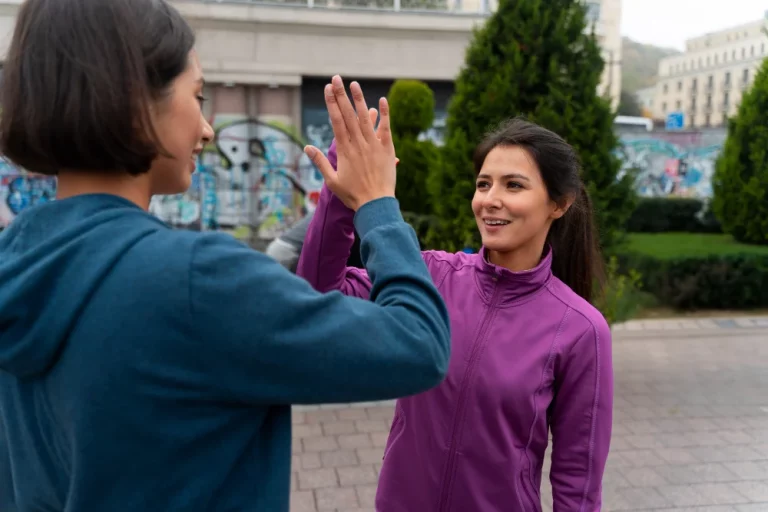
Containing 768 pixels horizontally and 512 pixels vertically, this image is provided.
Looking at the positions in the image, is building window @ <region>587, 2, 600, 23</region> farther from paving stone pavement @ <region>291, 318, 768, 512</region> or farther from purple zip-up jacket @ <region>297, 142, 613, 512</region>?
purple zip-up jacket @ <region>297, 142, 613, 512</region>

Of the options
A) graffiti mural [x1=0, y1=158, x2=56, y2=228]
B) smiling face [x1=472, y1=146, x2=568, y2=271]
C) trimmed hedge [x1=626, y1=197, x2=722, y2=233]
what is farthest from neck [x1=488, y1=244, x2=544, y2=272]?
trimmed hedge [x1=626, y1=197, x2=722, y2=233]

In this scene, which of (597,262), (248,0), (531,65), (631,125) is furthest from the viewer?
(631,125)

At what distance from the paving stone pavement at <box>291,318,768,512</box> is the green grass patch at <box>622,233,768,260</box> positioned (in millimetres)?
1921

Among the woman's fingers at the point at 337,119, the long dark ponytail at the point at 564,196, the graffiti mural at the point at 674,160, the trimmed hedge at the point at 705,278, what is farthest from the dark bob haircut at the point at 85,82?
the graffiti mural at the point at 674,160

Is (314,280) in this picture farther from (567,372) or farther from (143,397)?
(143,397)

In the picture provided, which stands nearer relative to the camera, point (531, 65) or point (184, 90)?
point (184, 90)

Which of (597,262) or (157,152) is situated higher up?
(157,152)

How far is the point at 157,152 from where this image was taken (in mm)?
1013

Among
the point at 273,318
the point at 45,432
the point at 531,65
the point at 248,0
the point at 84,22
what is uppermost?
the point at 248,0

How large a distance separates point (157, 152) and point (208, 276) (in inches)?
9.3

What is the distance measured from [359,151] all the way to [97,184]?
0.44 m

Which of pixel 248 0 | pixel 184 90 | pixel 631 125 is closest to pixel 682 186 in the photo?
pixel 631 125

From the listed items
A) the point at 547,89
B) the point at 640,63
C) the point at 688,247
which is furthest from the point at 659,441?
the point at 640,63

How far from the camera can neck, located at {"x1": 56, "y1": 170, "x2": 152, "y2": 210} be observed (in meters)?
1.03
